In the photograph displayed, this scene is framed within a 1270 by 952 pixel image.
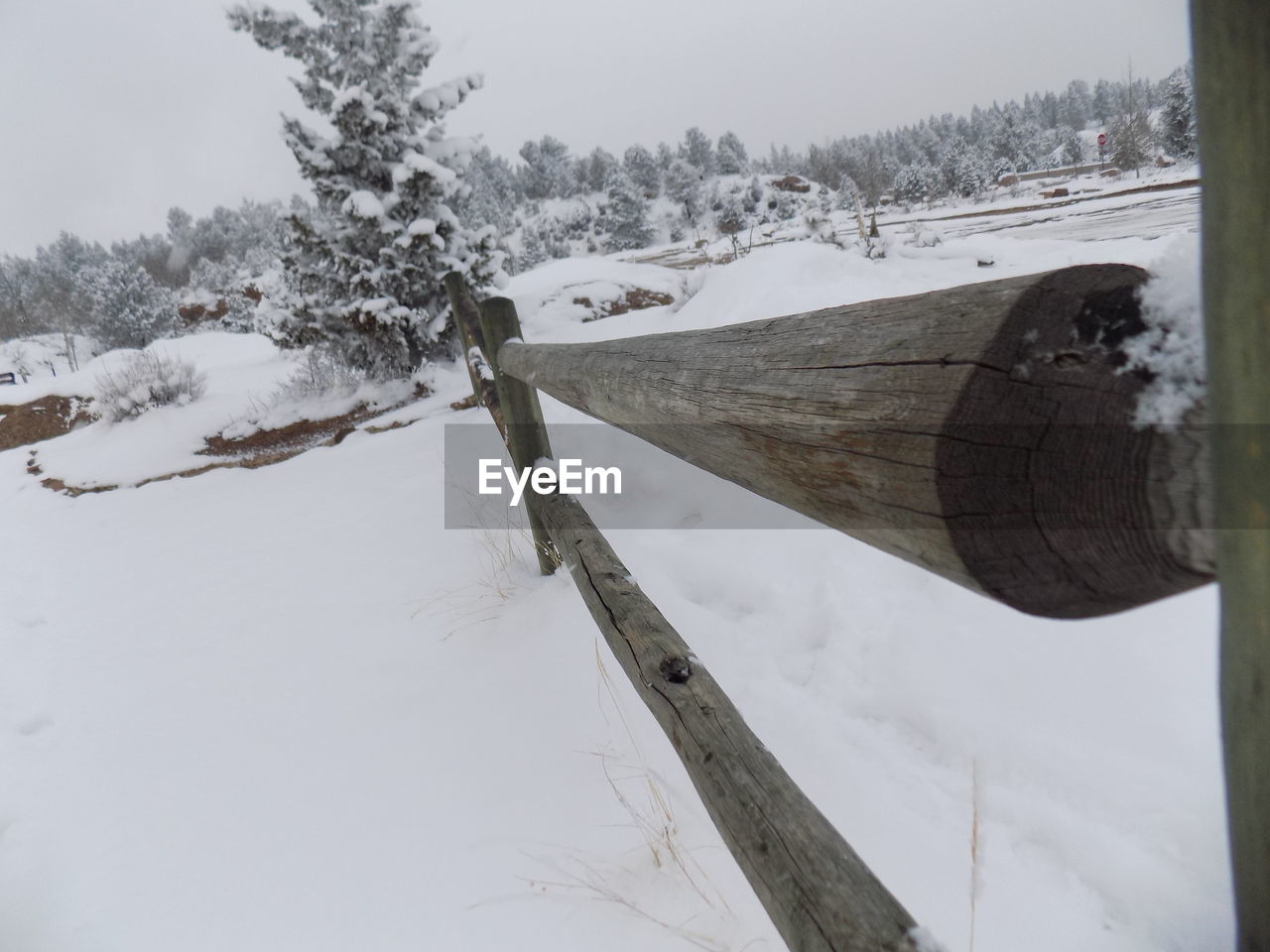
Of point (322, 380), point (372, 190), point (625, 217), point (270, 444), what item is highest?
point (625, 217)

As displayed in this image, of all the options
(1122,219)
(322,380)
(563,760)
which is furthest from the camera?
(322,380)

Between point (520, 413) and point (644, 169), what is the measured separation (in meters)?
58.9

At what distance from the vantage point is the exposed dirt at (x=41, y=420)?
10297 millimetres

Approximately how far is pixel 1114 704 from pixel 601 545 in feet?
4.54

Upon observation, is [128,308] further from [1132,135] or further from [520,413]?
Answer: [1132,135]

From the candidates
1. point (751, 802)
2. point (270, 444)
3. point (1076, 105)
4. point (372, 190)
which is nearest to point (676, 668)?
point (751, 802)

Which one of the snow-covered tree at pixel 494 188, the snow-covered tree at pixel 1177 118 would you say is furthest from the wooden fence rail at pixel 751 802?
the snow-covered tree at pixel 494 188

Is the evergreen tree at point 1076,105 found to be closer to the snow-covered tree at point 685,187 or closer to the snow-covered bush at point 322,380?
the snow-covered tree at point 685,187

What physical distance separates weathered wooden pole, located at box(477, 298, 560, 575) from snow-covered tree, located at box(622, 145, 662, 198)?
5698 cm

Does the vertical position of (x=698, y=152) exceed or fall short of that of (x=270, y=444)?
it exceeds it

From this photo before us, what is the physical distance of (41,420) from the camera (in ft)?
34.4

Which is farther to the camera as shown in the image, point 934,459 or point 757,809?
point 757,809

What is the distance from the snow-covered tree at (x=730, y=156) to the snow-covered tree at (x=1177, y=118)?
46.8 m

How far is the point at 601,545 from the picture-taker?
1.84 m
